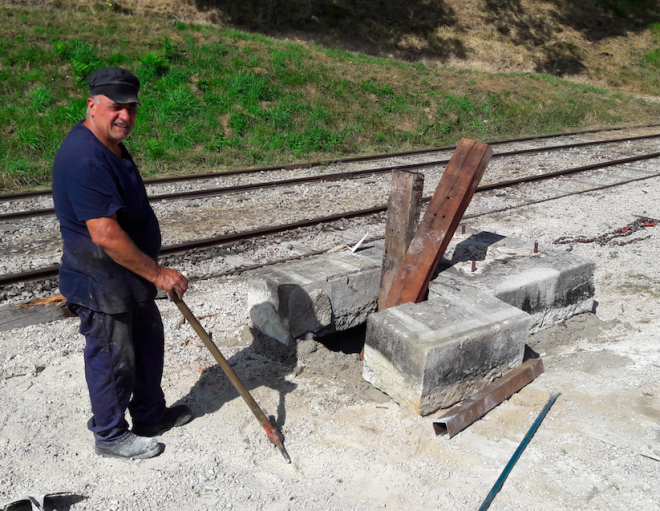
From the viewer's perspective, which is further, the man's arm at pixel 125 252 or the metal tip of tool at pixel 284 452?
the metal tip of tool at pixel 284 452

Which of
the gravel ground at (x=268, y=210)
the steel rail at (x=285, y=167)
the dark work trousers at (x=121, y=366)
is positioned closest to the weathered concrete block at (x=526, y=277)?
the dark work trousers at (x=121, y=366)

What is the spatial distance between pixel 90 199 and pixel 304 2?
2973 cm

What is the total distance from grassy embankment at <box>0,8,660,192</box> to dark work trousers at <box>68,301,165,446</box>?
7.79 m

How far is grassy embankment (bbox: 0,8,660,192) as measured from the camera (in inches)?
474

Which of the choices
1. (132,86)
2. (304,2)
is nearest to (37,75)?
(132,86)

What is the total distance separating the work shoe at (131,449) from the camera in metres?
3.14

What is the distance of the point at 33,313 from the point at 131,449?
2.36 metres

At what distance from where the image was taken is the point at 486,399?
3.55 metres

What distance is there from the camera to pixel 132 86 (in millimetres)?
2852

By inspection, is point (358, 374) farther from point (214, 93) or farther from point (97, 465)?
point (214, 93)

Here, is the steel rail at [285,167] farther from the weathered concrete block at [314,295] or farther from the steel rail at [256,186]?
the weathered concrete block at [314,295]

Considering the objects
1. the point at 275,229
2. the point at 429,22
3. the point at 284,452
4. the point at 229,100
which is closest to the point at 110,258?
the point at 284,452

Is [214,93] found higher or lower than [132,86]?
lower

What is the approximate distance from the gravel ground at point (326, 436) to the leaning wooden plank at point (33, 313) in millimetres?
157
